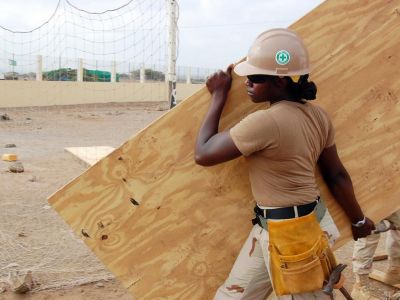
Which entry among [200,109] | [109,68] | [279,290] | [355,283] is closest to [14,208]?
[355,283]

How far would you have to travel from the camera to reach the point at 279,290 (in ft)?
7.16

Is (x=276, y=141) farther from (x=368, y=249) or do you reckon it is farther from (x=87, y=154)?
(x=87, y=154)

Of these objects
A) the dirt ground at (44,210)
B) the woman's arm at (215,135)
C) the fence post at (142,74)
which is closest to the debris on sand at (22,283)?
the dirt ground at (44,210)

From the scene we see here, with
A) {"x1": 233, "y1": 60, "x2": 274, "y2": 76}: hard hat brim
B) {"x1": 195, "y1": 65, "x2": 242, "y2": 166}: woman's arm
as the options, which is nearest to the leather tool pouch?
{"x1": 195, "y1": 65, "x2": 242, "y2": 166}: woman's arm

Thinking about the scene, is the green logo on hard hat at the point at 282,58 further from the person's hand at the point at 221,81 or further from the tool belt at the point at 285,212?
the tool belt at the point at 285,212

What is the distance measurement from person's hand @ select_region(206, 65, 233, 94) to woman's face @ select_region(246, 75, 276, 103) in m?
0.30

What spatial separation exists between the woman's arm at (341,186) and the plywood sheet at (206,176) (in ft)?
0.30

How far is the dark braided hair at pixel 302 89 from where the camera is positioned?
6.99 feet

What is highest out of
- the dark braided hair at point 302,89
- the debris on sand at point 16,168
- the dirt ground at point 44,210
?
the dark braided hair at point 302,89

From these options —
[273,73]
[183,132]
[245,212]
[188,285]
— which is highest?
[273,73]

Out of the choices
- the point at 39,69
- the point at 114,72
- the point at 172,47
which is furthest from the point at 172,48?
the point at 114,72

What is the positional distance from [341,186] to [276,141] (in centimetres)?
67

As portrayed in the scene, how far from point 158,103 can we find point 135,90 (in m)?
1.46

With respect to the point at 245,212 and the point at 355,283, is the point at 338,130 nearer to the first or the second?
the point at 245,212
